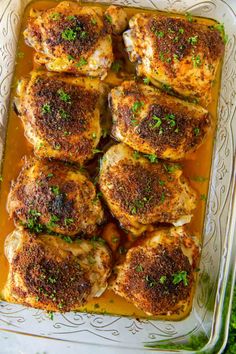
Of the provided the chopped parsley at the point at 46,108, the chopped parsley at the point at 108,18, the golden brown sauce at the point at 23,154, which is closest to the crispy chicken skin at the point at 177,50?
the chopped parsley at the point at 108,18

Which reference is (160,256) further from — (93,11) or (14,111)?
(93,11)

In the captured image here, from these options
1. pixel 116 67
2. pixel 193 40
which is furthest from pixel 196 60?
pixel 116 67

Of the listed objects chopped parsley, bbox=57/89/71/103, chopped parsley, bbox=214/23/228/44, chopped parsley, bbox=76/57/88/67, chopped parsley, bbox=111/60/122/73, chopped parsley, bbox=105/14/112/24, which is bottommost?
chopped parsley, bbox=57/89/71/103

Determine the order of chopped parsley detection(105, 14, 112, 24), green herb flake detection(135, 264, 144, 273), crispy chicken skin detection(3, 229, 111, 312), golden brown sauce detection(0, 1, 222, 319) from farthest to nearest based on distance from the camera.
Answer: golden brown sauce detection(0, 1, 222, 319) < chopped parsley detection(105, 14, 112, 24) < green herb flake detection(135, 264, 144, 273) < crispy chicken skin detection(3, 229, 111, 312)

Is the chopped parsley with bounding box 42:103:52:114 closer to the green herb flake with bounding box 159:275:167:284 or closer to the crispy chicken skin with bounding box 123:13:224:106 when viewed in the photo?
the crispy chicken skin with bounding box 123:13:224:106

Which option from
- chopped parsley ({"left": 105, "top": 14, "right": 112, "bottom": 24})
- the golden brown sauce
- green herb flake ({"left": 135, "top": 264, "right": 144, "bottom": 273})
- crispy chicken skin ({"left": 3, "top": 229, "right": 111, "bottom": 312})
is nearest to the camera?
crispy chicken skin ({"left": 3, "top": 229, "right": 111, "bottom": 312})

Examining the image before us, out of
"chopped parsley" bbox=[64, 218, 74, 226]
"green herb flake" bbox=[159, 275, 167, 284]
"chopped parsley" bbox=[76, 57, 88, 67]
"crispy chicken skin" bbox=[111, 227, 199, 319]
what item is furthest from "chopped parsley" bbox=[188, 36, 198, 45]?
"green herb flake" bbox=[159, 275, 167, 284]
